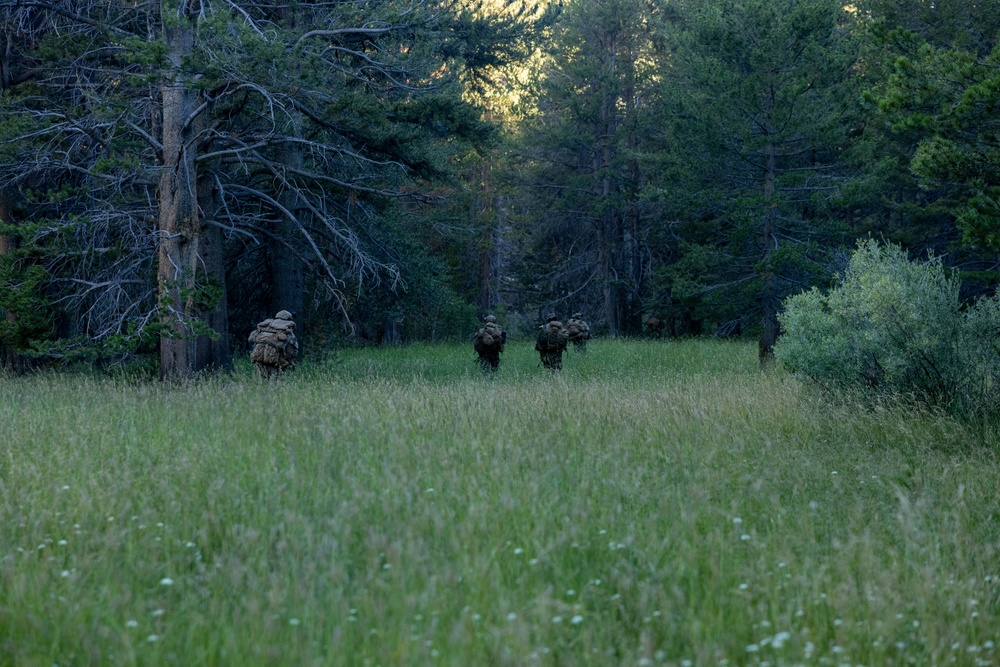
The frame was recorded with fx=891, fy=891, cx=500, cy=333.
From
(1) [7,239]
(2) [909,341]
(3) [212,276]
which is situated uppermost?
(1) [7,239]

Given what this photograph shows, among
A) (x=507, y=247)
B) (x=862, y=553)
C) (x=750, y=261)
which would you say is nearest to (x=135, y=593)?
(x=862, y=553)

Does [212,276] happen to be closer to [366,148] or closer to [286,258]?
[286,258]

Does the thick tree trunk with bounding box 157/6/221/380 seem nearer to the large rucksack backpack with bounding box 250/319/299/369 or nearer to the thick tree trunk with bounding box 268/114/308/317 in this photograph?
the large rucksack backpack with bounding box 250/319/299/369

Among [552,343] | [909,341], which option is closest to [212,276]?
[552,343]

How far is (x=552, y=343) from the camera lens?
58.2 ft

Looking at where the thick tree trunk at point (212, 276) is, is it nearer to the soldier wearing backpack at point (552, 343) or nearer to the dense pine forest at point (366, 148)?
the dense pine forest at point (366, 148)

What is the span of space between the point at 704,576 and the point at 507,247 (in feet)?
120

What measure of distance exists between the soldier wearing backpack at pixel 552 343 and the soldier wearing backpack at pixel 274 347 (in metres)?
5.56

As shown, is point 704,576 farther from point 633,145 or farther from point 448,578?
point 633,145

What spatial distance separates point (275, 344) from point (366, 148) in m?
4.57

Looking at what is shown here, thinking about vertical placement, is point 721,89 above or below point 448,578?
above

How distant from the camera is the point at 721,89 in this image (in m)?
20.4

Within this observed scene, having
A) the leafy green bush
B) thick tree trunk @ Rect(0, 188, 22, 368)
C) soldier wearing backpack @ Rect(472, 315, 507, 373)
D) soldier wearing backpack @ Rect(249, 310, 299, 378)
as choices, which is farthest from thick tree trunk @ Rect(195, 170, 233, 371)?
the leafy green bush

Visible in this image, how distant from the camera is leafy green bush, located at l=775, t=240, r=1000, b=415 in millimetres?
9820
